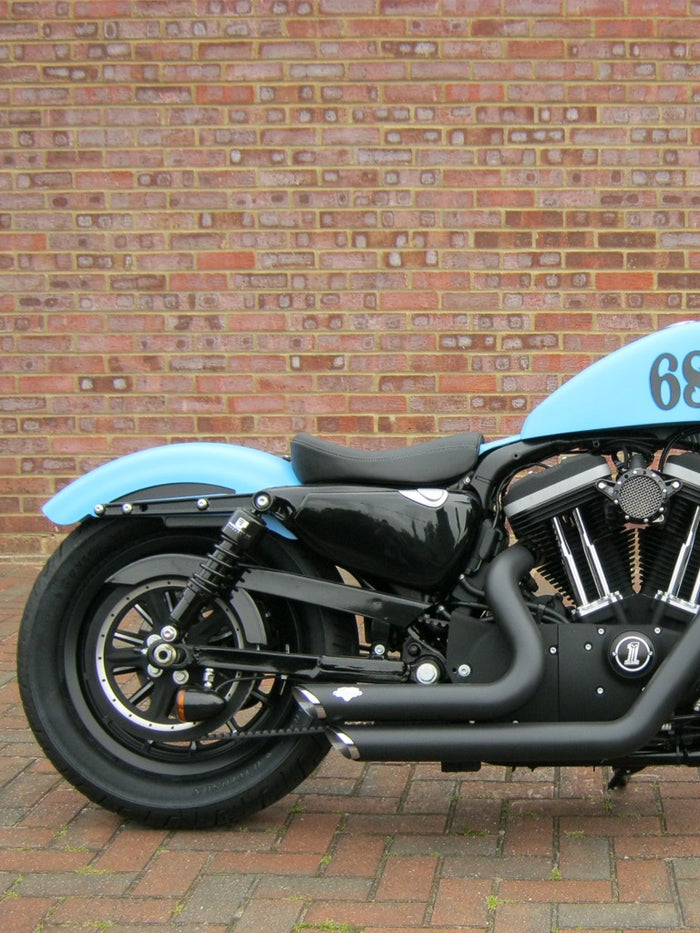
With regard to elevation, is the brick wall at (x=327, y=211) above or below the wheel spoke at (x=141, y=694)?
above

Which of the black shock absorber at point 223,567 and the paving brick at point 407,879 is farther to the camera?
the black shock absorber at point 223,567

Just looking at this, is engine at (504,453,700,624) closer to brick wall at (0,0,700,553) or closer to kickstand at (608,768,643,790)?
kickstand at (608,768,643,790)

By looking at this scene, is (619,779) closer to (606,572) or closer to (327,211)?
(606,572)

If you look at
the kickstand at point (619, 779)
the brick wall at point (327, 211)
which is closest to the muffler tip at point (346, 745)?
the kickstand at point (619, 779)

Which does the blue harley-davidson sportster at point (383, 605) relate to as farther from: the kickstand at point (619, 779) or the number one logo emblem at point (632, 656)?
the kickstand at point (619, 779)

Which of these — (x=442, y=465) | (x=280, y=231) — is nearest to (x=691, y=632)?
(x=442, y=465)

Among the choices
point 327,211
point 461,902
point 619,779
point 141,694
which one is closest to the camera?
point 461,902

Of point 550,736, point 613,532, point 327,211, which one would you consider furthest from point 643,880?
point 327,211

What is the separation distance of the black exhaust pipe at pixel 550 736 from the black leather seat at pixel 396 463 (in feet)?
2.20

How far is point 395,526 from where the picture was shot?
3.26 metres

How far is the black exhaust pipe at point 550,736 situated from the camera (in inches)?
120

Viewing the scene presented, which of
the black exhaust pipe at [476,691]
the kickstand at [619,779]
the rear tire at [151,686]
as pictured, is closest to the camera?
the black exhaust pipe at [476,691]

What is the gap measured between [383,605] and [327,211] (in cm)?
366

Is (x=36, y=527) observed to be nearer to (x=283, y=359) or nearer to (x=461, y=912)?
(x=283, y=359)
